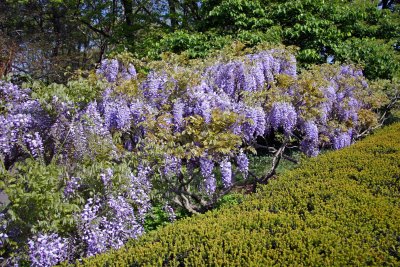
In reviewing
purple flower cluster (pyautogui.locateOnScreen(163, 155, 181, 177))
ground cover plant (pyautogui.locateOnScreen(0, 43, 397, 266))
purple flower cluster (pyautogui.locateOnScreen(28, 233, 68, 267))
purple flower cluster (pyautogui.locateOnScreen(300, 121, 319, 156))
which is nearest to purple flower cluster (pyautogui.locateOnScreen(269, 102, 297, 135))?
ground cover plant (pyautogui.locateOnScreen(0, 43, 397, 266))

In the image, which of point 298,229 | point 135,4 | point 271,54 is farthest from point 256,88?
point 135,4

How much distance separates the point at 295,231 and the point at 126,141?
3.47 m

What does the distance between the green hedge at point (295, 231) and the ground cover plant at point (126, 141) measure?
0.52 meters

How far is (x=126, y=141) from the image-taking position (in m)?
6.31

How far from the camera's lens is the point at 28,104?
5.09m

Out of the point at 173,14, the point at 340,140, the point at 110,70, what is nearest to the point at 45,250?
the point at 110,70

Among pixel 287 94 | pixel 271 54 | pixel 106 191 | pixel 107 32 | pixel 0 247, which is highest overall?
pixel 107 32

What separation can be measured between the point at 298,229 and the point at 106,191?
1.88 meters

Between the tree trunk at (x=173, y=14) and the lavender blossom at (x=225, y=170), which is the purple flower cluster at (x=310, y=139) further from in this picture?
the tree trunk at (x=173, y=14)

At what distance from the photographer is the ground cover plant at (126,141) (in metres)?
3.86

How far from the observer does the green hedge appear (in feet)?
10.3

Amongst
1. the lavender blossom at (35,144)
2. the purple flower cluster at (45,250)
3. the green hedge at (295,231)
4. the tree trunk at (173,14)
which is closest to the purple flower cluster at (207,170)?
the green hedge at (295,231)

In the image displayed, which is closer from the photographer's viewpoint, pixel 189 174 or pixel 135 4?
pixel 189 174

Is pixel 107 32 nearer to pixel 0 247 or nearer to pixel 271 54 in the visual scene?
pixel 271 54
